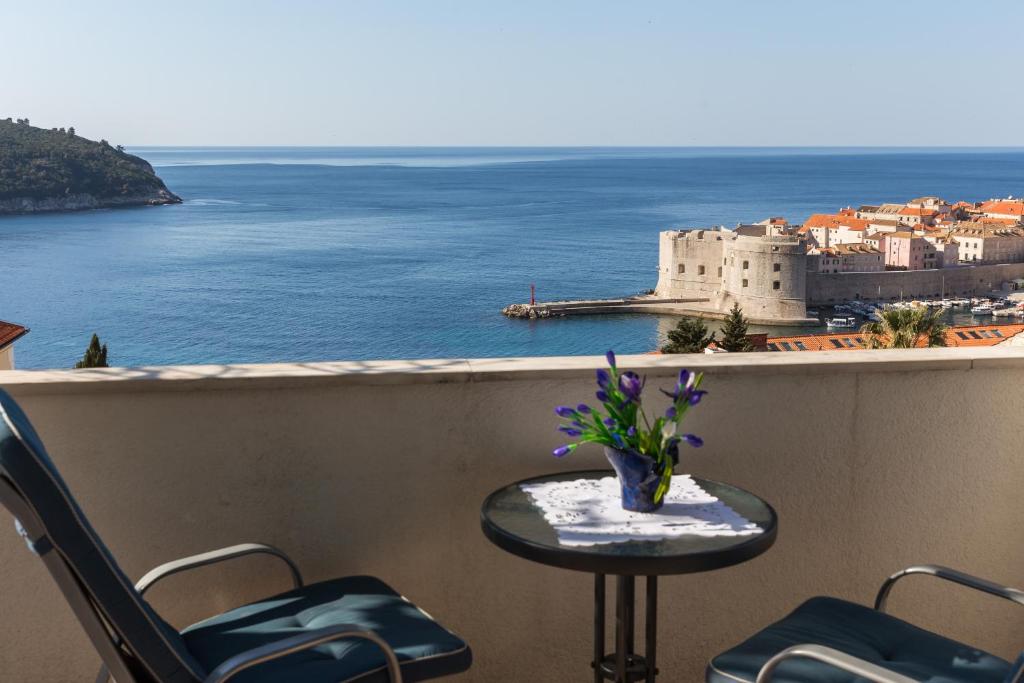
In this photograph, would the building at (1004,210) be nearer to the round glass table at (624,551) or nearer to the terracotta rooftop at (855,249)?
the terracotta rooftop at (855,249)

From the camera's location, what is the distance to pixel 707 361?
6.21 ft

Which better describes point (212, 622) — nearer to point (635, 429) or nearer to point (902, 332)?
point (635, 429)

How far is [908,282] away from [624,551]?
1790 inches

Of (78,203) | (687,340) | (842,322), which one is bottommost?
(842,322)

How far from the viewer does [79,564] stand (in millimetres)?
1108

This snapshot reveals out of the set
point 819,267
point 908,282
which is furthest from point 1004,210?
point 819,267

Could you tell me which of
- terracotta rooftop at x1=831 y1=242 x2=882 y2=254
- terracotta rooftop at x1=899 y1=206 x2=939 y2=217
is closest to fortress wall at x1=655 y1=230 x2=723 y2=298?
terracotta rooftop at x1=831 y1=242 x2=882 y2=254

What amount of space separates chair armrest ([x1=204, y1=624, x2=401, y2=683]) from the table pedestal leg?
37cm

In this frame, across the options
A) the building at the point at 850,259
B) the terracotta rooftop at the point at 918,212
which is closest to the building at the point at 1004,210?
the terracotta rooftop at the point at 918,212

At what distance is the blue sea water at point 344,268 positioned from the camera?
33.1m

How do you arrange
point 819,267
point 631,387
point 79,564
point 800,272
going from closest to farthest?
point 79,564 → point 631,387 → point 800,272 → point 819,267

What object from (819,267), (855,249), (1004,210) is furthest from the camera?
(1004,210)

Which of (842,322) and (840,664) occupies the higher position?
(840,664)

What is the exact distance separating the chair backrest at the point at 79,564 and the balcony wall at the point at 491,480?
0.54 metres
